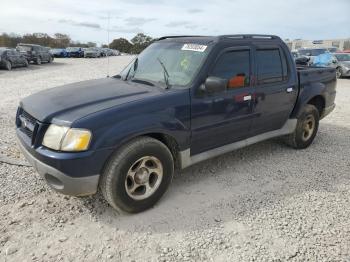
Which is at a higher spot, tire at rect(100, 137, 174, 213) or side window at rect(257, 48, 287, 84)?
side window at rect(257, 48, 287, 84)

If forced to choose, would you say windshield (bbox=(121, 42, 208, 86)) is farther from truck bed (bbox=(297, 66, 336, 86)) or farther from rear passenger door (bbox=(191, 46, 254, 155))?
truck bed (bbox=(297, 66, 336, 86))

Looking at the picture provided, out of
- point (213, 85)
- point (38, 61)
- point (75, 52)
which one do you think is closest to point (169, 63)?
point (213, 85)

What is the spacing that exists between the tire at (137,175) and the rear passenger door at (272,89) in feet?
5.38

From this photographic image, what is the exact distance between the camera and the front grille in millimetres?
3248

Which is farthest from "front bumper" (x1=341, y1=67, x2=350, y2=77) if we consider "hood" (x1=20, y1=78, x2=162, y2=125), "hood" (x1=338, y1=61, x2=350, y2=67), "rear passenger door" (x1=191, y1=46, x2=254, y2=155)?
"hood" (x1=20, y1=78, x2=162, y2=125)

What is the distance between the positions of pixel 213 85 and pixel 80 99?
1450mm

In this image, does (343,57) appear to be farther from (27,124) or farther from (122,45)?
(122,45)

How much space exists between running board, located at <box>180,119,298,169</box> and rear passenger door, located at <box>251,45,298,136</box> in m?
0.08

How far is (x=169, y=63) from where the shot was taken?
4074mm

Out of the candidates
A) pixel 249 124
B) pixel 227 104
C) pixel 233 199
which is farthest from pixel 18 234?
pixel 249 124

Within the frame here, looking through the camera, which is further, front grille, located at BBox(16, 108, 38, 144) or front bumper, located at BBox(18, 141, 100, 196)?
front grille, located at BBox(16, 108, 38, 144)

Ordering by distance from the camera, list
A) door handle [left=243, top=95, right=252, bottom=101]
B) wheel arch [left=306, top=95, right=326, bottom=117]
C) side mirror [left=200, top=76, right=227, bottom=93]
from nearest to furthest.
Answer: side mirror [left=200, top=76, right=227, bottom=93] → door handle [left=243, top=95, right=252, bottom=101] → wheel arch [left=306, top=95, right=326, bottom=117]

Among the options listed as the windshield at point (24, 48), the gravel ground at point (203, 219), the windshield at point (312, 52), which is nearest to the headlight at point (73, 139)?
the gravel ground at point (203, 219)

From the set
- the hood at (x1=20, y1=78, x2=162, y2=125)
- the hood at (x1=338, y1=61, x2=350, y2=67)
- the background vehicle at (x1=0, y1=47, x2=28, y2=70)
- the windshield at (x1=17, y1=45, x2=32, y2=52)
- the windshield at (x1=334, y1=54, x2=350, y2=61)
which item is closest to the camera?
the hood at (x1=20, y1=78, x2=162, y2=125)
